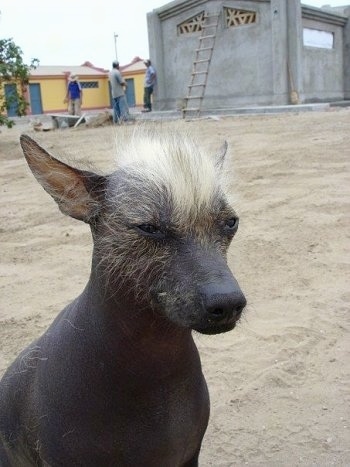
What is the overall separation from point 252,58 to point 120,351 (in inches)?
528

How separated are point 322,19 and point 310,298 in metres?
12.9

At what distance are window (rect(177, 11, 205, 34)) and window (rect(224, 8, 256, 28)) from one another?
0.69 m

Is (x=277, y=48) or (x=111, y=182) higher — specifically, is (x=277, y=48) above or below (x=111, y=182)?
above

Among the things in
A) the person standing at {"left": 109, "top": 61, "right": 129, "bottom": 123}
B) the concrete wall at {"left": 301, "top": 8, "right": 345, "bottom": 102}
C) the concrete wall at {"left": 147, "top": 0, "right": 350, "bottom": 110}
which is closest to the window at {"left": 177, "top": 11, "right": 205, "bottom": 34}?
the concrete wall at {"left": 147, "top": 0, "right": 350, "bottom": 110}

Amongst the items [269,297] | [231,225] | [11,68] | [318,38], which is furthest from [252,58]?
[231,225]

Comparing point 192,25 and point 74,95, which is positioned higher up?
point 192,25

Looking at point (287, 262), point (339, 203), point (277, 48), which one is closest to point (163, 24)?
point (277, 48)

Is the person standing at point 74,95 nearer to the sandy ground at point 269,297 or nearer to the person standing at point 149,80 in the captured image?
the person standing at point 149,80

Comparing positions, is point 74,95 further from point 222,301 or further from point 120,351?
point 222,301

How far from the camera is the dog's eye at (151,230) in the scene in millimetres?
1595

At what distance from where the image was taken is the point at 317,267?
415 cm

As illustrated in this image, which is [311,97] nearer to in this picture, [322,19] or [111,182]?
[322,19]

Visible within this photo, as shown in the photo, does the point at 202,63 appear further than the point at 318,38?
Yes

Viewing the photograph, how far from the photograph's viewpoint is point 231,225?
170 cm
